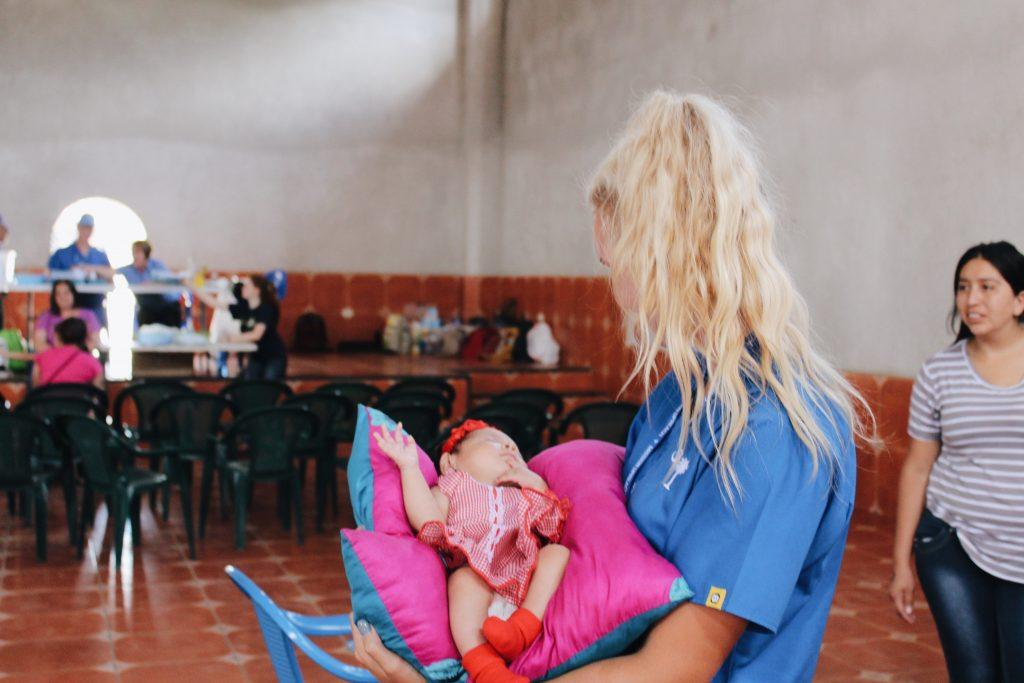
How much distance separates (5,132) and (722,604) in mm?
13455

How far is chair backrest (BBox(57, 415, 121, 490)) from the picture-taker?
5602 millimetres

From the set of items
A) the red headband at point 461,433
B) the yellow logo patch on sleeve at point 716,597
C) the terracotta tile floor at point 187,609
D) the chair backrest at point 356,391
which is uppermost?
the red headband at point 461,433

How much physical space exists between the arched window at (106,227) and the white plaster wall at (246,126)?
117 mm

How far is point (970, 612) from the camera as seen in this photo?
103 inches

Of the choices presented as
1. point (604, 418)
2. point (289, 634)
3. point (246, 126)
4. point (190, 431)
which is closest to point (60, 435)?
point (190, 431)

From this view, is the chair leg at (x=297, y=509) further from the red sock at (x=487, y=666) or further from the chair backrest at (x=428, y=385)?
the red sock at (x=487, y=666)

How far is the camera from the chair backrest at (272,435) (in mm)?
6000

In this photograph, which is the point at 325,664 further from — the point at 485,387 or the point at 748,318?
the point at 485,387

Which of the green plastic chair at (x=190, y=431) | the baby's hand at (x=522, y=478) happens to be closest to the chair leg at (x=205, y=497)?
the green plastic chair at (x=190, y=431)

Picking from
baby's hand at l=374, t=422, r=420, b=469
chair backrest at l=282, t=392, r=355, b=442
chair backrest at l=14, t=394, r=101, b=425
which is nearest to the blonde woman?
baby's hand at l=374, t=422, r=420, b=469

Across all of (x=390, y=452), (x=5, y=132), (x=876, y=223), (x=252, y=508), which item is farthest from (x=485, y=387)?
(x=390, y=452)

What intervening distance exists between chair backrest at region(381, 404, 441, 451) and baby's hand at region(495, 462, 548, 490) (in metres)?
4.37

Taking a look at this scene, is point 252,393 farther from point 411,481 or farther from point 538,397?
point 411,481

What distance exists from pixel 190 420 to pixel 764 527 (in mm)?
5600
